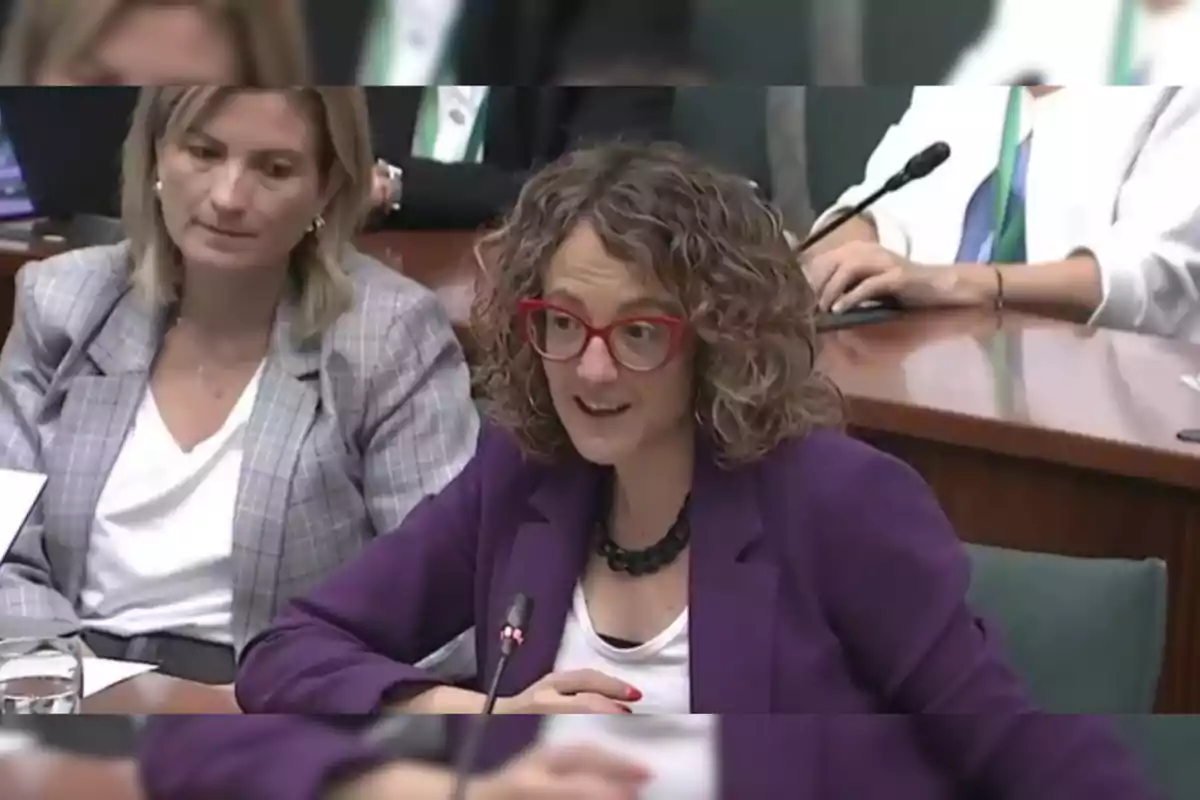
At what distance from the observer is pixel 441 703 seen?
719 mm

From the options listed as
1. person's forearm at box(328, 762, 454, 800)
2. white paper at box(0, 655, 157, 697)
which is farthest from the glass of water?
person's forearm at box(328, 762, 454, 800)

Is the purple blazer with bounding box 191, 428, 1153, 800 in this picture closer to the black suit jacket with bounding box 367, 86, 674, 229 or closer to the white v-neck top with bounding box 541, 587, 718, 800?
the white v-neck top with bounding box 541, 587, 718, 800

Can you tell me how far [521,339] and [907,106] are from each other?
226 mm

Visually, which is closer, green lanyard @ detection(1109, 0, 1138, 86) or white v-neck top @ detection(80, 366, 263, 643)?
green lanyard @ detection(1109, 0, 1138, 86)

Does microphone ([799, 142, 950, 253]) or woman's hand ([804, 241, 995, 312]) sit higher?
microphone ([799, 142, 950, 253])

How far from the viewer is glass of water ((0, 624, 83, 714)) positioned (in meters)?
0.72

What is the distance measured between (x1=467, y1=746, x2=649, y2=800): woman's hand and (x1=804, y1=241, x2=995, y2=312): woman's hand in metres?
0.26

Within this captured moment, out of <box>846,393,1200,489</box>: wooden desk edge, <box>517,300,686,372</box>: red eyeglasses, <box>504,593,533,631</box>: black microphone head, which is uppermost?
<box>517,300,686,372</box>: red eyeglasses

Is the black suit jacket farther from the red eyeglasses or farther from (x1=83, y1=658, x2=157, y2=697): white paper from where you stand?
(x1=83, y1=658, x2=157, y2=697): white paper

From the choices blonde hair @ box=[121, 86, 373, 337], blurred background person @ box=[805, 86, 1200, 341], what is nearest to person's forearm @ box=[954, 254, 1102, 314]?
blurred background person @ box=[805, 86, 1200, 341]

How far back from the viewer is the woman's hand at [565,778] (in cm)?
67

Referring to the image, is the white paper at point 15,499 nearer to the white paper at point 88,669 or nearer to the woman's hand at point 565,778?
the white paper at point 88,669

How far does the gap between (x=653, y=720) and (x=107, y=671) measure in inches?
11.7

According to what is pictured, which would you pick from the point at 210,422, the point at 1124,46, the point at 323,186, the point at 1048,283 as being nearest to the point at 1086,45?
the point at 1124,46
